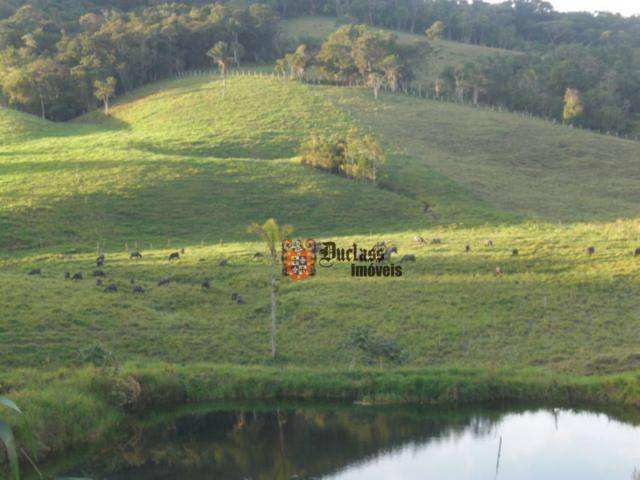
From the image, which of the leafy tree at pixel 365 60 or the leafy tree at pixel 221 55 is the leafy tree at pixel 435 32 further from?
the leafy tree at pixel 221 55

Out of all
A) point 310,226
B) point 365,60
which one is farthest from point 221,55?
point 310,226

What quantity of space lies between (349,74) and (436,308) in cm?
9118

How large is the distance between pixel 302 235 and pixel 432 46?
99817mm

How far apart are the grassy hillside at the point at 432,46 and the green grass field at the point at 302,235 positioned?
881 inches

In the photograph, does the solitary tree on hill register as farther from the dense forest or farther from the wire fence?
the wire fence

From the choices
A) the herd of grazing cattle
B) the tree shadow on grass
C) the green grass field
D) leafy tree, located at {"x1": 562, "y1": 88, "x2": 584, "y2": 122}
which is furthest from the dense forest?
the herd of grazing cattle

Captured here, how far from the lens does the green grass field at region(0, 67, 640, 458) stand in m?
33.4

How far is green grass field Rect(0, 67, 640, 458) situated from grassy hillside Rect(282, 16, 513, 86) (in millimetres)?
22371

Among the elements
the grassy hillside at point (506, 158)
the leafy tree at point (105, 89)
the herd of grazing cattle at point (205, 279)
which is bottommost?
the herd of grazing cattle at point (205, 279)

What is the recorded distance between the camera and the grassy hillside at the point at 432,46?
13512 centimetres

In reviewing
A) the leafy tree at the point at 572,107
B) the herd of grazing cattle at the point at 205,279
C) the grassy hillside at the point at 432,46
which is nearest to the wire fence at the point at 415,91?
the leafy tree at the point at 572,107

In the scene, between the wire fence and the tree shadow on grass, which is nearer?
the tree shadow on grass

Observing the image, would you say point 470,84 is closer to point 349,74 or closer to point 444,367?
point 349,74

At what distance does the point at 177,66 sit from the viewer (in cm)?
13500
